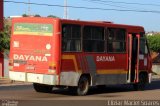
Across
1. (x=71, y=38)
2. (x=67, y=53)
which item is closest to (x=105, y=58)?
(x=71, y=38)

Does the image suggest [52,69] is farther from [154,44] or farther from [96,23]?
[154,44]

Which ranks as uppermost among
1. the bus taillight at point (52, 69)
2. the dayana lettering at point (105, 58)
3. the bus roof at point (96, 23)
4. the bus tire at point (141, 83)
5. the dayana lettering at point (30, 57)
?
the bus roof at point (96, 23)

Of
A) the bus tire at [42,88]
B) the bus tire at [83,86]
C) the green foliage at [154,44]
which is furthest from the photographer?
the green foliage at [154,44]

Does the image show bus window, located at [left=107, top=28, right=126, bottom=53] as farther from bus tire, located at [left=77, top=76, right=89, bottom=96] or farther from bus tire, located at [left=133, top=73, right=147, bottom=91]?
bus tire, located at [left=77, top=76, right=89, bottom=96]

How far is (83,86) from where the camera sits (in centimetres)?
2086

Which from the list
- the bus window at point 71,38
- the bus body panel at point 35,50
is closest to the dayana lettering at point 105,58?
the bus window at point 71,38

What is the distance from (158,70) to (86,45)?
91.2ft

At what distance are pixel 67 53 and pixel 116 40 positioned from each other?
3461 millimetres

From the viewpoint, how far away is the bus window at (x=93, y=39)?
21000mm

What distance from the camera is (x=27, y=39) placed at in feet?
67.3

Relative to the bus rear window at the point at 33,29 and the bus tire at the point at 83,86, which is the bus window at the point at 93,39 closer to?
the bus tire at the point at 83,86

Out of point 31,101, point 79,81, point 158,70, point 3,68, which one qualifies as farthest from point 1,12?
point 31,101

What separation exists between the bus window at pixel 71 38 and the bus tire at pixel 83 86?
123 cm

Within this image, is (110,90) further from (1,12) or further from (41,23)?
(1,12)
